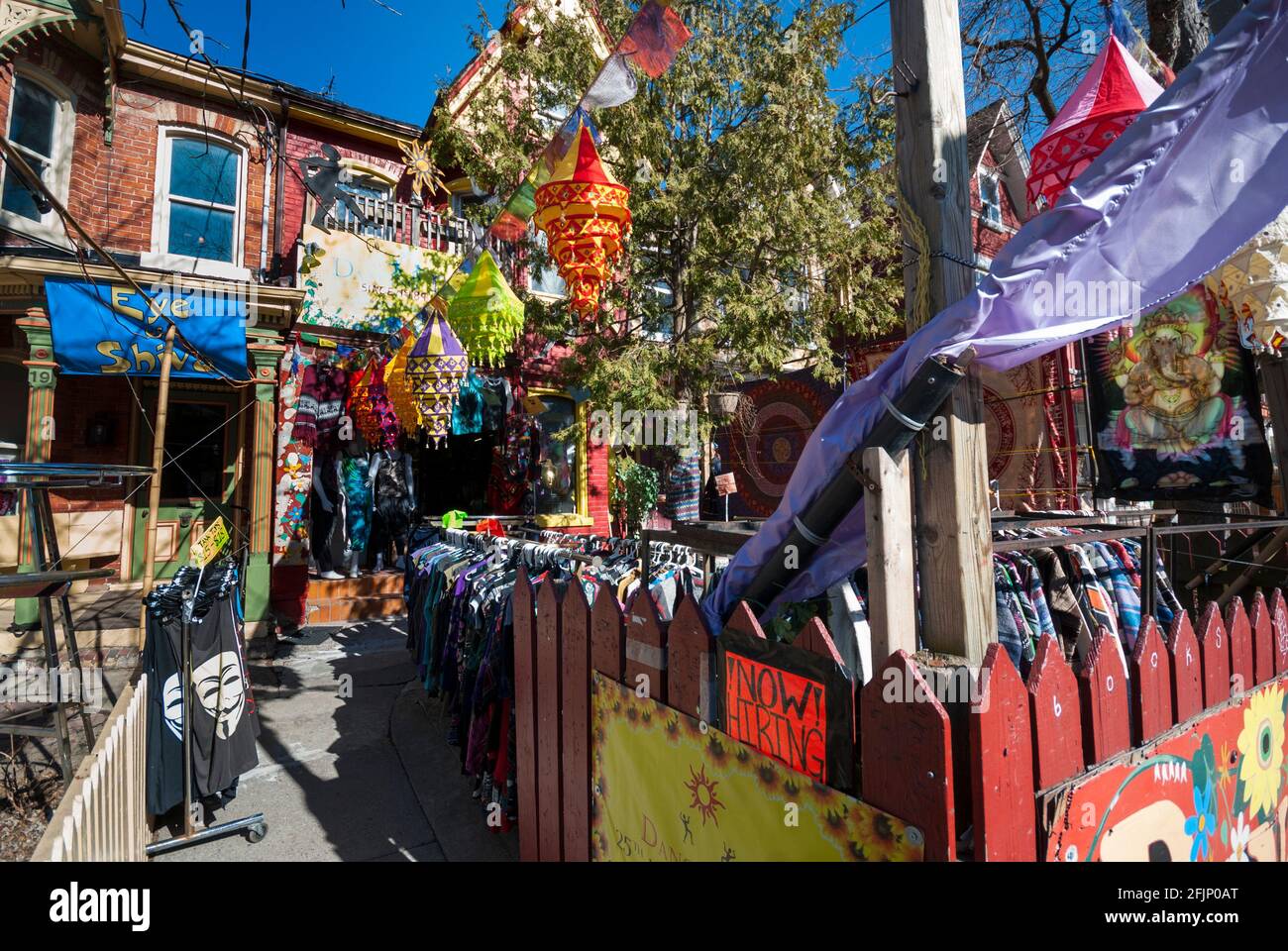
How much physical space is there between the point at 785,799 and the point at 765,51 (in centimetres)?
902

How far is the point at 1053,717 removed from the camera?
1692 millimetres

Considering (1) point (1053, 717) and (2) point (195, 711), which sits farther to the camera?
(2) point (195, 711)

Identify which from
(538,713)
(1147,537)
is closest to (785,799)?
(538,713)

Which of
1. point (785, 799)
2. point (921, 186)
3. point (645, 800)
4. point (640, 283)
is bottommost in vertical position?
point (645, 800)

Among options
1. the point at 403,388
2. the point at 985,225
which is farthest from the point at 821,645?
the point at 985,225

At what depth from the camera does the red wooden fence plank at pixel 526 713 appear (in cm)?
319

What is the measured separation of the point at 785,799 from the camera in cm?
177

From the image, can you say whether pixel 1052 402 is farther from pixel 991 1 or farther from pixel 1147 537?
pixel 1147 537

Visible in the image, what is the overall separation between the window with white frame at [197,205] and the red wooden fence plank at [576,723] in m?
9.33

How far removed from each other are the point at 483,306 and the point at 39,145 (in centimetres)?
726

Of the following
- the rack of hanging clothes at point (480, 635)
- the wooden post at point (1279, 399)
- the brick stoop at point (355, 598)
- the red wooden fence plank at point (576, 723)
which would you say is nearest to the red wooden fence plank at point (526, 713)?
the rack of hanging clothes at point (480, 635)

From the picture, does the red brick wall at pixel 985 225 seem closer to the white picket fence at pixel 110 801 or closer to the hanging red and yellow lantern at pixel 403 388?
the hanging red and yellow lantern at pixel 403 388

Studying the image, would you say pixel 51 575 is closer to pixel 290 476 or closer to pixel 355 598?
pixel 290 476
